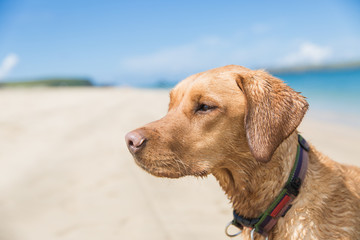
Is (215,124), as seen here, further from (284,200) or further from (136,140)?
(284,200)

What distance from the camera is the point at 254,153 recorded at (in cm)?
220

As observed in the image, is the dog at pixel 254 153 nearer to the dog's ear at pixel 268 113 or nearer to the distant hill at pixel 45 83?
the dog's ear at pixel 268 113

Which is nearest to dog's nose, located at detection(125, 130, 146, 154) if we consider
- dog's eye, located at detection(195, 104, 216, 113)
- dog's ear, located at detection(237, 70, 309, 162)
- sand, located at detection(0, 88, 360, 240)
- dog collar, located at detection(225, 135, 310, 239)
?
dog's eye, located at detection(195, 104, 216, 113)

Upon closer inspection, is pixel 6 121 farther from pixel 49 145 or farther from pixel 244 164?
pixel 244 164

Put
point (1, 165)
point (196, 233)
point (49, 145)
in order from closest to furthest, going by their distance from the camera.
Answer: point (196, 233) < point (1, 165) < point (49, 145)

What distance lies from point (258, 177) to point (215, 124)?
1.75ft

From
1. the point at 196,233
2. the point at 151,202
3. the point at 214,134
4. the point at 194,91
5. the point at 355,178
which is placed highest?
the point at 194,91

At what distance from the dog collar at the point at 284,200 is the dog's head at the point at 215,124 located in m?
0.37

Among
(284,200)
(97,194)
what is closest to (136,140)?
(284,200)

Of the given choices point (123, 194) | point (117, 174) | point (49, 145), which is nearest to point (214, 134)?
Answer: point (123, 194)

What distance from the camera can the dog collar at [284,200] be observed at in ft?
7.55

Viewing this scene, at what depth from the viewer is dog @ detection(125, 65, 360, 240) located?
227 cm

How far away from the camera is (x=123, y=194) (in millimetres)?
5520

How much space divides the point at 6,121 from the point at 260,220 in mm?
11953
